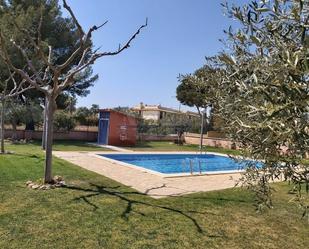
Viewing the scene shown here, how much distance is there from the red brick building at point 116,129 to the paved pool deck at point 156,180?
11618 mm

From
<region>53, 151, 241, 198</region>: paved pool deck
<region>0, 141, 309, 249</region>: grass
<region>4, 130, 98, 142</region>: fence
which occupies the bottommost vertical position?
<region>0, 141, 309, 249</region>: grass

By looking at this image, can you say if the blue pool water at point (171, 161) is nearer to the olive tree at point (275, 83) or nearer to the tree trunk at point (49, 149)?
the tree trunk at point (49, 149)

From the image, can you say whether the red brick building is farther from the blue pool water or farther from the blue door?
the blue pool water

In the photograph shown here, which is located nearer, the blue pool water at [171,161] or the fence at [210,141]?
the blue pool water at [171,161]

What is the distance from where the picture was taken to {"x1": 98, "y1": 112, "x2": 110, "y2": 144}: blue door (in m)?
27.6

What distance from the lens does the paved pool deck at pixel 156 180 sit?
1055 cm

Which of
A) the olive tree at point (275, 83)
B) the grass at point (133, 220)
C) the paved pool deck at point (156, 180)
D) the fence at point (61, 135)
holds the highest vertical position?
the olive tree at point (275, 83)

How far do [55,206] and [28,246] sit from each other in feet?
7.46

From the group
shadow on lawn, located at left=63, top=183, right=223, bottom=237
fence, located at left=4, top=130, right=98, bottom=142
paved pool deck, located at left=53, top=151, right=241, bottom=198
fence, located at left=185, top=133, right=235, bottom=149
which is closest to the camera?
shadow on lawn, located at left=63, top=183, right=223, bottom=237

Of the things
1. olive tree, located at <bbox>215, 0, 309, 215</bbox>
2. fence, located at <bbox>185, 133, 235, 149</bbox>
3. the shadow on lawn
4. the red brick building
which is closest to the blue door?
the red brick building

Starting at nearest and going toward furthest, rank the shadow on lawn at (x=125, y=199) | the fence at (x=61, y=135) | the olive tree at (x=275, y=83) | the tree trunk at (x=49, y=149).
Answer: the olive tree at (x=275, y=83) < the shadow on lawn at (x=125, y=199) < the tree trunk at (x=49, y=149) < the fence at (x=61, y=135)

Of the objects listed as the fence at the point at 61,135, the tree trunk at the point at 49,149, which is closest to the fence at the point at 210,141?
the fence at the point at 61,135

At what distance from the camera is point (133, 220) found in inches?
285

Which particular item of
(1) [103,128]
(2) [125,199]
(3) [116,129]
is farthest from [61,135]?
(2) [125,199]
